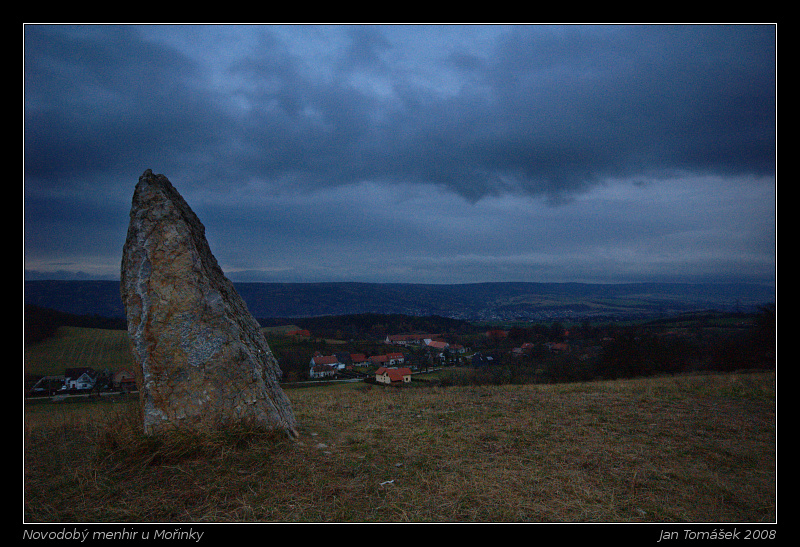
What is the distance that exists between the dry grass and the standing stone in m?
0.36

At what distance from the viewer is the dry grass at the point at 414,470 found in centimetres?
394

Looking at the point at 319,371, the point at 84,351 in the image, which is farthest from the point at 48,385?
the point at 319,371

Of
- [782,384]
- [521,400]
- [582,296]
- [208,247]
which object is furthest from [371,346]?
[582,296]

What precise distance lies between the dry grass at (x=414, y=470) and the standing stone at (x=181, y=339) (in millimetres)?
357

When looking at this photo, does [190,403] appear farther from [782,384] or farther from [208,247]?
[782,384]

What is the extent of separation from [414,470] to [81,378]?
689 cm

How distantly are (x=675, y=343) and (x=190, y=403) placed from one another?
26335 millimetres

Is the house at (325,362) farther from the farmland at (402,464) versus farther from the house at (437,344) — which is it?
the house at (437,344)

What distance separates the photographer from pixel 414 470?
196 inches

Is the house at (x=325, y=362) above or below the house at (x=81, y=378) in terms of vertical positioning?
below

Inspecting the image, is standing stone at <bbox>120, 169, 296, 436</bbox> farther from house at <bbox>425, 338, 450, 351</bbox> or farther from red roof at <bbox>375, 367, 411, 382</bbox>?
house at <bbox>425, 338, 450, 351</bbox>

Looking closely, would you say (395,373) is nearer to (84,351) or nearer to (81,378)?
(81,378)

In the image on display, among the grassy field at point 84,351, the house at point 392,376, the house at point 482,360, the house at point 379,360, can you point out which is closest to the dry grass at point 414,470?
the grassy field at point 84,351

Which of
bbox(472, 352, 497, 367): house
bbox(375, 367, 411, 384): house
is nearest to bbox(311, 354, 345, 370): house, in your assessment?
bbox(375, 367, 411, 384): house
